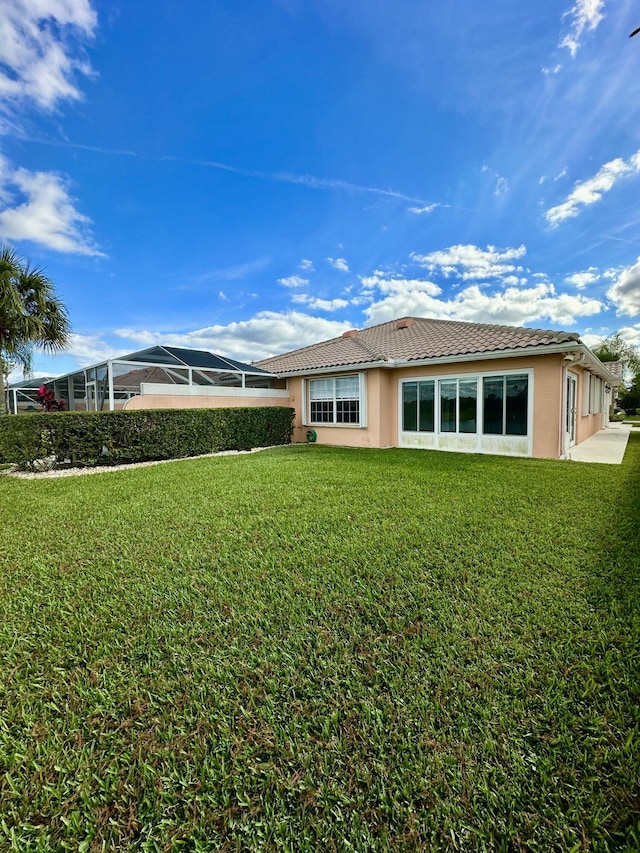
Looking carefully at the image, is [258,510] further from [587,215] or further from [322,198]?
[587,215]

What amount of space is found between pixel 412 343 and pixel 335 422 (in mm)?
4937

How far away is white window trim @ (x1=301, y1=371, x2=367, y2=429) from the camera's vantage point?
15.5 metres

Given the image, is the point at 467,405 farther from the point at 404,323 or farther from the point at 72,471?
the point at 72,471

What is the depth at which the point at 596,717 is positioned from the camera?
2.49 metres

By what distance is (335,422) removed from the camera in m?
16.8

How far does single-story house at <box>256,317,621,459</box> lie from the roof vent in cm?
44

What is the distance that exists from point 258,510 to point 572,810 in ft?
18.0

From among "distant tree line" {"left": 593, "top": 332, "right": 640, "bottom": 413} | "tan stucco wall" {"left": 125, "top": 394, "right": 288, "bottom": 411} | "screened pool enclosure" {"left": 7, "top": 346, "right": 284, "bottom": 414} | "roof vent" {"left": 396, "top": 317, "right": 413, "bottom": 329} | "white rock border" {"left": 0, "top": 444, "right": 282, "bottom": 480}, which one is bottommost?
"white rock border" {"left": 0, "top": 444, "right": 282, "bottom": 480}

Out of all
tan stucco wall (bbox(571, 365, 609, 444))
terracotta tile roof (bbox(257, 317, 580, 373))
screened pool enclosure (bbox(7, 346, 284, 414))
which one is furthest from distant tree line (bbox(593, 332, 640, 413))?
screened pool enclosure (bbox(7, 346, 284, 414))

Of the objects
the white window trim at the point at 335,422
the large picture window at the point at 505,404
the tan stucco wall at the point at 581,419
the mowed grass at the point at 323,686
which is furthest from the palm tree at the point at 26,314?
the tan stucco wall at the point at 581,419

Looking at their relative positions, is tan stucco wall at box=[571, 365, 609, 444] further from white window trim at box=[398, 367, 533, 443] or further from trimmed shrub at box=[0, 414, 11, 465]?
trimmed shrub at box=[0, 414, 11, 465]

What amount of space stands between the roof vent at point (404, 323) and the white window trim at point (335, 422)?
21.0ft

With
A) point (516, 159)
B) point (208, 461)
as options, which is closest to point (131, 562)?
point (208, 461)

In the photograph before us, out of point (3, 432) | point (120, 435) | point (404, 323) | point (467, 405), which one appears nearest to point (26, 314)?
point (3, 432)
